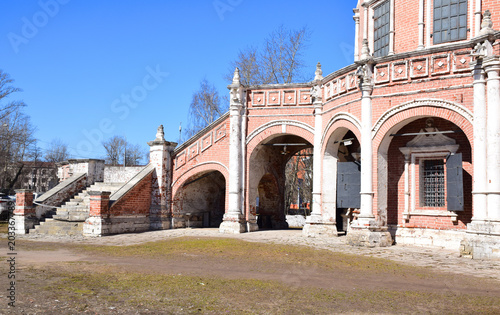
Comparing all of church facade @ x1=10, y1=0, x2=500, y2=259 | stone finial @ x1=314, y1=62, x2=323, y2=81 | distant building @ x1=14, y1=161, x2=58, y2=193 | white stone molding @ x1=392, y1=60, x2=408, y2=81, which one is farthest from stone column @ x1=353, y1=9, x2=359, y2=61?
distant building @ x1=14, y1=161, x2=58, y2=193

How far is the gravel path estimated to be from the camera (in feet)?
35.2

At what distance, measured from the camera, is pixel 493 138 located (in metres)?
12.2

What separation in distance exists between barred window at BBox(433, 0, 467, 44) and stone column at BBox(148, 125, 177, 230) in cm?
1218

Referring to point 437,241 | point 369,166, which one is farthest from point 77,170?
point 437,241

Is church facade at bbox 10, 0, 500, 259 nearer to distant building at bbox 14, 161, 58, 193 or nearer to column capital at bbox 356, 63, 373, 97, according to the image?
column capital at bbox 356, 63, 373, 97

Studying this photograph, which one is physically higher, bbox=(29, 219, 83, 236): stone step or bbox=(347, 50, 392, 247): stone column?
bbox=(347, 50, 392, 247): stone column

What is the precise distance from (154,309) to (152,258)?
18.3 ft

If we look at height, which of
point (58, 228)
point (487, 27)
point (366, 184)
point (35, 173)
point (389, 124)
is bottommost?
point (58, 228)

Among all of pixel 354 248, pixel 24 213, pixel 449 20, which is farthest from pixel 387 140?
pixel 24 213

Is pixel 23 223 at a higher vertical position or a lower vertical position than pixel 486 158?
lower

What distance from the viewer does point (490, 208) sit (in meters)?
12.2

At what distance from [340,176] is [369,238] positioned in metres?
3.08

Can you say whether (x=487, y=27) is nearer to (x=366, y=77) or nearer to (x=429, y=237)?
(x=366, y=77)

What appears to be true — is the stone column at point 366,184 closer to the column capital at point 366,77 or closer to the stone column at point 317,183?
the column capital at point 366,77
